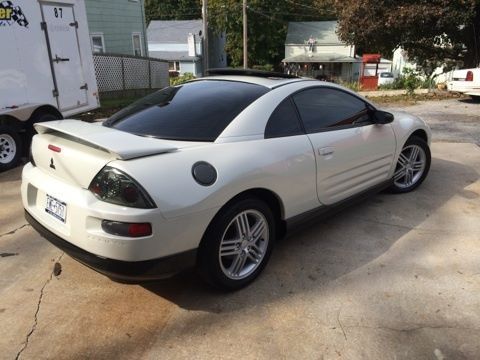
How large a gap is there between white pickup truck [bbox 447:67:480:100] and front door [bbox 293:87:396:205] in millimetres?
8886

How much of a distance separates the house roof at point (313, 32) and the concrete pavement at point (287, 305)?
150 feet

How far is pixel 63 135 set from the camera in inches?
122

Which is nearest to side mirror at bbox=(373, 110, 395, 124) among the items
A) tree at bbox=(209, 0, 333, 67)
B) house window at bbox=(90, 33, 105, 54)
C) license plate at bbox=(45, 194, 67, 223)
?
license plate at bbox=(45, 194, 67, 223)

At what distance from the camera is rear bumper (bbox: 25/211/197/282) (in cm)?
258

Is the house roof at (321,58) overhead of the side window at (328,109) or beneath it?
beneath

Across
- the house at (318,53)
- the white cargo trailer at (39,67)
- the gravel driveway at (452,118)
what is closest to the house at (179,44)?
the house at (318,53)

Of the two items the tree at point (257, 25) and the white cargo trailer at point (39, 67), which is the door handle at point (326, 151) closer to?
the white cargo trailer at point (39, 67)

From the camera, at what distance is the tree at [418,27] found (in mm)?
13539

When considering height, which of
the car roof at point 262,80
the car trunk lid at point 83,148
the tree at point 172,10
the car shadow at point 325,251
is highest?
the tree at point 172,10

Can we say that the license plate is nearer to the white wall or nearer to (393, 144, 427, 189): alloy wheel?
(393, 144, 427, 189): alloy wheel

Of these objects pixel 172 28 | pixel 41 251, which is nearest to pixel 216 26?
pixel 172 28

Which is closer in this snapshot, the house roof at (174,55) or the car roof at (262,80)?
the car roof at (262,80)

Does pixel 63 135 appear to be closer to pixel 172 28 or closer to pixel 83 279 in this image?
pixel 83 279

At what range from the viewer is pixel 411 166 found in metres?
5.03
